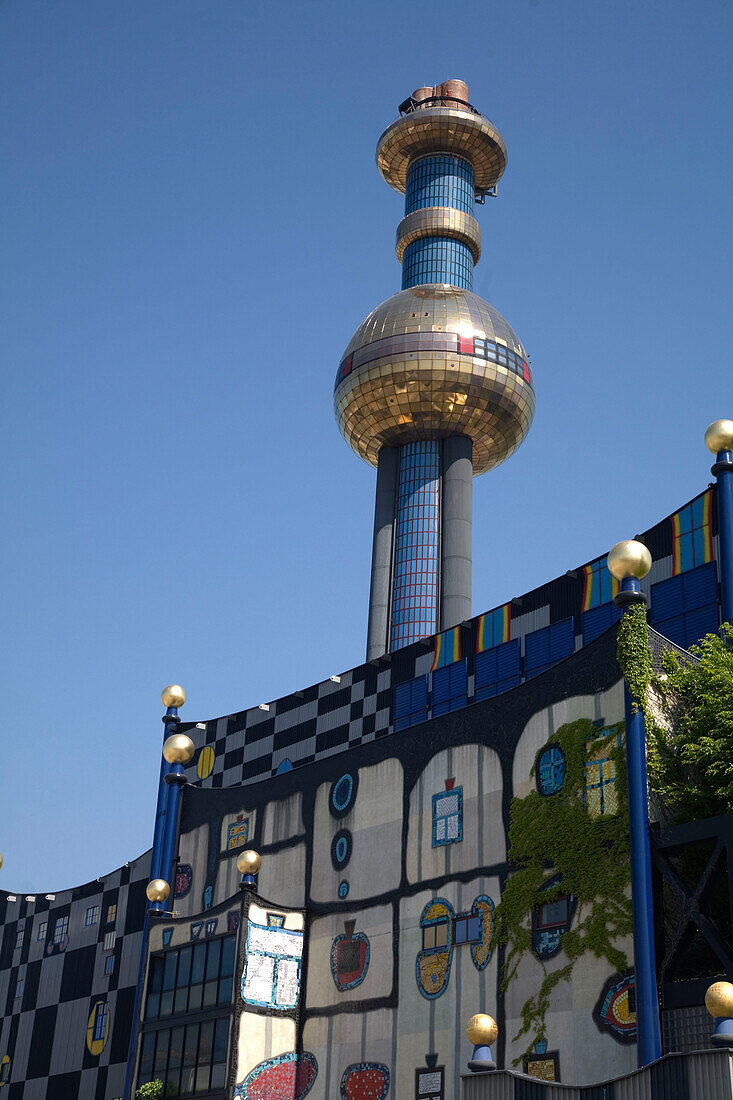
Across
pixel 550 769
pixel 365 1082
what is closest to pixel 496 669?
pixel 550 769

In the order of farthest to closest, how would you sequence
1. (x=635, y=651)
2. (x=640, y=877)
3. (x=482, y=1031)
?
(x=635, y=651) → (x=640, y=877) → (x=482, y=1031)

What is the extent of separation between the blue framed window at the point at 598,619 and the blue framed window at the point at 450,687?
148 inches

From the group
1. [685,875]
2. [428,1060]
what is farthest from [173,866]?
[685,875]

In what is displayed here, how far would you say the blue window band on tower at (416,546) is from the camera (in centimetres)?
4197

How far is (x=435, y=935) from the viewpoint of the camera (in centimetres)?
1911

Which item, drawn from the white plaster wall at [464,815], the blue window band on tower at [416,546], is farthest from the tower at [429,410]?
the white plaster wall at [464,815]

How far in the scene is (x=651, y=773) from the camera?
1616 centimetres

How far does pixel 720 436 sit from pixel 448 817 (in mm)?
6991

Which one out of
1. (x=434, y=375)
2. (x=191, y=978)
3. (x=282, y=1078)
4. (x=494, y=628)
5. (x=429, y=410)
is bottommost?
(x=282, y=1078)

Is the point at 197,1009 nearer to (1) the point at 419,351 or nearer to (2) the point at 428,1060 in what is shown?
(2) the point at 428,1060

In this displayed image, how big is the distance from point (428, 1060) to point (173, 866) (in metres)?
8.85

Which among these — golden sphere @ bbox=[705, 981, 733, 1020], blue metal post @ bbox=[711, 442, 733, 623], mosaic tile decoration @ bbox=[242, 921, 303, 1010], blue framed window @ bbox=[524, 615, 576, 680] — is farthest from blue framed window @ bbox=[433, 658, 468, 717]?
golden sphere @ bbox=[705, 981, 733, 1020]

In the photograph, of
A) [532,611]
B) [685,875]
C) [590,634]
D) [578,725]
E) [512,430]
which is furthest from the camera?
[512,430]

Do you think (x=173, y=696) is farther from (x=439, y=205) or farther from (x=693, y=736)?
(x=439, y=205)
